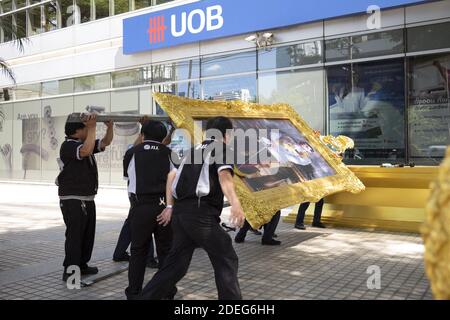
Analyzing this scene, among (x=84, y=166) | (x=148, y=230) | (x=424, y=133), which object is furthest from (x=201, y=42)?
(x=148, y=230)

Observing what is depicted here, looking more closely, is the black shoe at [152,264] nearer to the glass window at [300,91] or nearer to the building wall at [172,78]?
the building wall at [172,78]

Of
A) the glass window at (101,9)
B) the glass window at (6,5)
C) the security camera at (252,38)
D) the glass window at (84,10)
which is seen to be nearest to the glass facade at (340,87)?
the security camera at (252,38)

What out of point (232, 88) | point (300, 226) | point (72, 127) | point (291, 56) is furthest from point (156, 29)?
point (72, 127)

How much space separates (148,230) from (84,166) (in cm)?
135

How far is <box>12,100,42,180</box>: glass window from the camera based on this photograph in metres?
19.9

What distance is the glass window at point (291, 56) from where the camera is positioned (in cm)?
1243

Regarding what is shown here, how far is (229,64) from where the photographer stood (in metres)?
14.2

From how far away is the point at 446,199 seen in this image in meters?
1.35

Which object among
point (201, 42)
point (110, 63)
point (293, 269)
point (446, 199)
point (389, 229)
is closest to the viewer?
point (446, 199)

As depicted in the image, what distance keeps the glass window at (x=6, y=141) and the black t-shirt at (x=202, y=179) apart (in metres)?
19.6

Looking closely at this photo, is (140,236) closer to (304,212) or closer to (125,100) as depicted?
(304,212)

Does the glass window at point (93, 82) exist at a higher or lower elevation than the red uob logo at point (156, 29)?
lower

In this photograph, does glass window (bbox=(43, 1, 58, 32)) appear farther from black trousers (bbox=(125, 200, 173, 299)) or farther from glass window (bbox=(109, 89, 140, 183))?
black trousers (bbox=(125, 200, 173, 299))

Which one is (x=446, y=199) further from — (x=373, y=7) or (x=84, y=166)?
(x=373, y=7)
